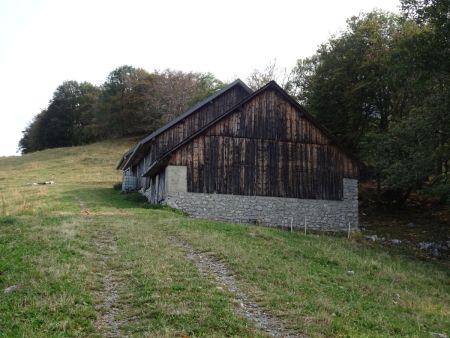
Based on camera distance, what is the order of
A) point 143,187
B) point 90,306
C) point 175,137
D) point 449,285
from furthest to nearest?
point 143,187 < point 175,137 < point 449,285 < point 90,306

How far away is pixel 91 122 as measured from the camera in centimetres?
8838

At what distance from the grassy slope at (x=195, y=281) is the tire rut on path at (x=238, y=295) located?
0.25m

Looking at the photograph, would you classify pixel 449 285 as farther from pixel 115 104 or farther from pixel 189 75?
pixel 115 104

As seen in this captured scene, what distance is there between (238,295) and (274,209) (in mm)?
17827

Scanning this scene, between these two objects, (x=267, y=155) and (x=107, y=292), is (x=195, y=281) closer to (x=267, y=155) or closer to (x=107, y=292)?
(x=107, y=292)

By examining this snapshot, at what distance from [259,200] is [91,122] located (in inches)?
2566

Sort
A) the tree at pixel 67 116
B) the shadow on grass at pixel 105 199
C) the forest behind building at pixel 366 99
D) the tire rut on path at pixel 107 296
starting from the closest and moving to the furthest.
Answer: the tire rut on path at pixel 107 296
the forest behind building at pixel 366 99
the shadow on grass at pixel 105 199
the tree at pixel 67 116

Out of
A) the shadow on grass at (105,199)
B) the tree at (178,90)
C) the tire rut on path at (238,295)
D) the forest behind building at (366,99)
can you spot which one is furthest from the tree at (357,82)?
the tire rut on path at (238,295)

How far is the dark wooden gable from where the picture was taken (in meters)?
28.4

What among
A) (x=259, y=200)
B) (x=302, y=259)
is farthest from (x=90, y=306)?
(x=259, y=200)

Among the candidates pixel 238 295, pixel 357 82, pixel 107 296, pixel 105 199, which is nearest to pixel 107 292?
pixel 107 296

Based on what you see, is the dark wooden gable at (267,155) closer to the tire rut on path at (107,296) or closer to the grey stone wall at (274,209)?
the grey stone wall at (274,209)

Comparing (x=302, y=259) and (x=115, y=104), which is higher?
(x=115, y=104)

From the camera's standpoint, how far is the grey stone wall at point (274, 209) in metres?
27.8
